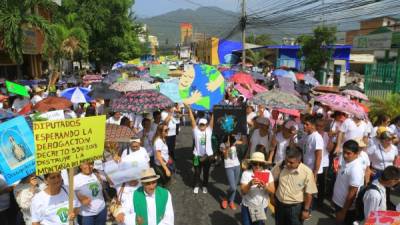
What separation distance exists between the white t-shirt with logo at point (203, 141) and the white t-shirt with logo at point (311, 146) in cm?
Result: 173

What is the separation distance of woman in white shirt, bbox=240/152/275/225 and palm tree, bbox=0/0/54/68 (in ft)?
40.4

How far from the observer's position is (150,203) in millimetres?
3607

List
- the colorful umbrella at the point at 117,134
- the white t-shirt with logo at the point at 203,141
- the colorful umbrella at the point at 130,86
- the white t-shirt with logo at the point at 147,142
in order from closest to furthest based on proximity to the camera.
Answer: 1. the colorful umbrella at the point at 117,134
2. the white t-shirt with logo at the point at 147,142
3. the white t-shirt with logo at the point at 203,141
4. the colorful umbrella at the point at 130,86

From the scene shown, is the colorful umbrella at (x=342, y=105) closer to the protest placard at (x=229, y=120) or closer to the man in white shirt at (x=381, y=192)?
the protest placard at (x=229, y=120)

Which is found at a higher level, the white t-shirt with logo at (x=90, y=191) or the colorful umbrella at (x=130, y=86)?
the colorful umbrella at (x=130, y=86)

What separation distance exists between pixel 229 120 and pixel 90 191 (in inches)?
127

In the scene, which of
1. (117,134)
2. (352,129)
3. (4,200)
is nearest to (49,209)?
(4,200)

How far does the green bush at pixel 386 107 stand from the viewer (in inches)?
427

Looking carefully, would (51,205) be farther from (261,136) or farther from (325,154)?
(325,154)

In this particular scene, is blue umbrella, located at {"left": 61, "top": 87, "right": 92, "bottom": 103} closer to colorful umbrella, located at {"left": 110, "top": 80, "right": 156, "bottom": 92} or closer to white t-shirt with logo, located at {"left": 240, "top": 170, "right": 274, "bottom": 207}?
colorful umbrella, located at {"left": 110, "top": 80, "right": 156, "bottom": 92}

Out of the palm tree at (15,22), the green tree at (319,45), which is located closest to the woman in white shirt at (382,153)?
the palm tree at (15,22)

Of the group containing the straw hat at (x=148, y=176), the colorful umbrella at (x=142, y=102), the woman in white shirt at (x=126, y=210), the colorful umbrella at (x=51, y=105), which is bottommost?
the woman in white shirt at (x=126, y=210)

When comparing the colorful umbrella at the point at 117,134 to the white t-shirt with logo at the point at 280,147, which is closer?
the colorful umbrella at the point at 117,134

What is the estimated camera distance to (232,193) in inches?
251
